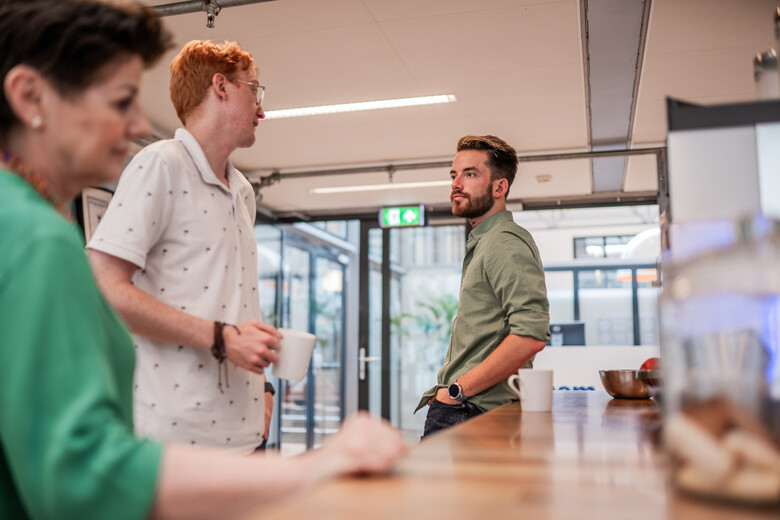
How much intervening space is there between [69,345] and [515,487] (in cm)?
43

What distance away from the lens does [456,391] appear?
190 centimetres

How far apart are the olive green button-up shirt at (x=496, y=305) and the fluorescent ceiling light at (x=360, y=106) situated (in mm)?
2548

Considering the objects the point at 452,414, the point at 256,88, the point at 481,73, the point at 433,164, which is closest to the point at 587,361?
the point at 433,164

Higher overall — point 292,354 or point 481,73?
point 481,73

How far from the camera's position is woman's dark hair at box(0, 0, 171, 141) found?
0.78 metres

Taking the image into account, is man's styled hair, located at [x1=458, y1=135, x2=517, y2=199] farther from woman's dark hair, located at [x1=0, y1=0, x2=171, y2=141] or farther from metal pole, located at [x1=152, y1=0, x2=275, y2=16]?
woman's dark hair, located at [x1=0, y1=0, x2=171, y2=141]

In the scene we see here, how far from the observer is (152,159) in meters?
1.46

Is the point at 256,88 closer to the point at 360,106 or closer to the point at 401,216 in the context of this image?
the point at 360,106

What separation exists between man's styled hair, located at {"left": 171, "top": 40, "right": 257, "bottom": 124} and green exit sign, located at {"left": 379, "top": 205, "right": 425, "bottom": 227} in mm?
5328

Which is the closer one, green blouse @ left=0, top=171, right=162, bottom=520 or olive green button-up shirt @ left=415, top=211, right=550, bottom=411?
green blouse @ left=0, top=171, right=162, bottom=520

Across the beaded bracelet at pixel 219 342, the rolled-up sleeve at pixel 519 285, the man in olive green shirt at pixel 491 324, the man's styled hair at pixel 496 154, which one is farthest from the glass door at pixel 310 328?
the beaded bracelet at pixel 219 342

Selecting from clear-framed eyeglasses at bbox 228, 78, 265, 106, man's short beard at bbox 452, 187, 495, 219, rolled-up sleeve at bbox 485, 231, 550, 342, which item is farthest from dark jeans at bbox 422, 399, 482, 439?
clear-framed eyeglasses at bbox 228, 78, 265, 106

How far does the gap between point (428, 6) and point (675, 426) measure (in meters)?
3.07

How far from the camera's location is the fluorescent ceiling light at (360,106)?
15.0ft
